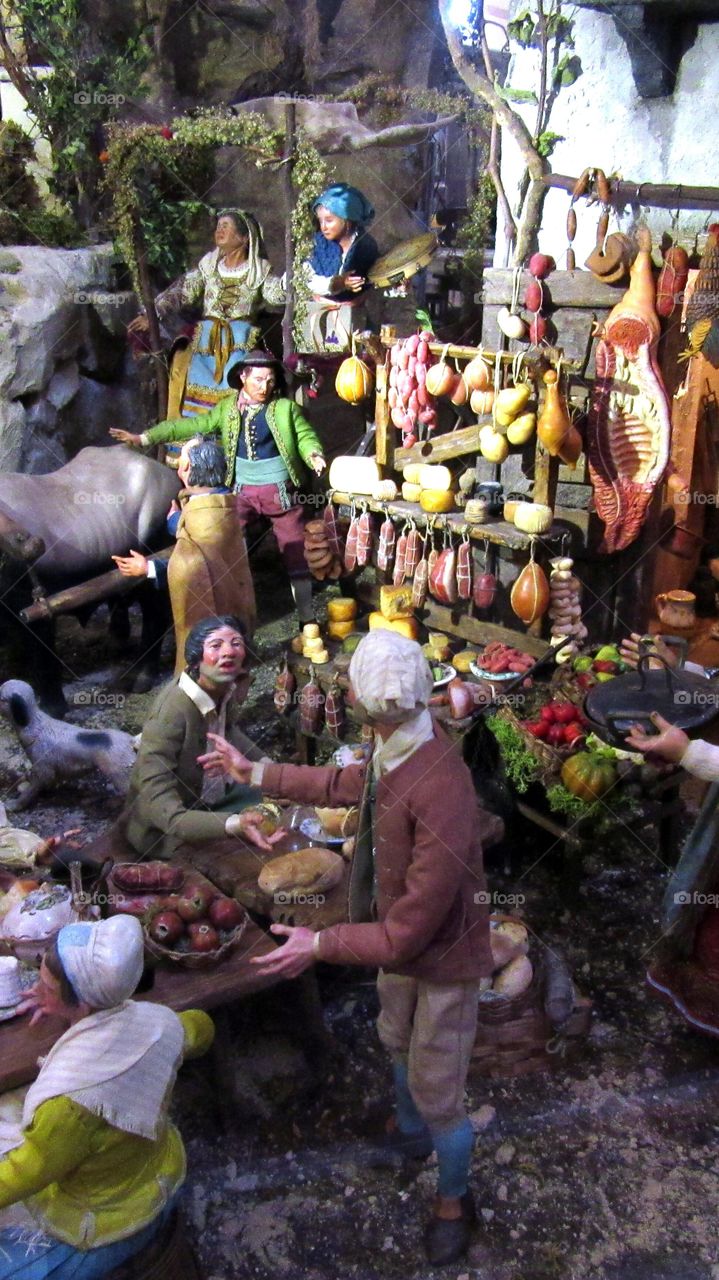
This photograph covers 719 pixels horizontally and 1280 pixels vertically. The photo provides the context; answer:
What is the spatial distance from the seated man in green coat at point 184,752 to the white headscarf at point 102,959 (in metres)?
1.56

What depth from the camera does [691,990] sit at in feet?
14.4

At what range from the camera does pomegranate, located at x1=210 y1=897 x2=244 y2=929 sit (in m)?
3.88

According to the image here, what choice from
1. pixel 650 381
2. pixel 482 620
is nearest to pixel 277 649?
pixel 482 620

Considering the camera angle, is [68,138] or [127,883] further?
[68,138]

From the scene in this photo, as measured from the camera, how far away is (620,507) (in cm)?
618

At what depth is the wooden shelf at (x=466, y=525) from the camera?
606 cm

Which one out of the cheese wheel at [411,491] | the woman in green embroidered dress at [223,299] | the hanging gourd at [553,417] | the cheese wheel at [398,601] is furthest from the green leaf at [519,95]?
the cheese wheel at [398,601]

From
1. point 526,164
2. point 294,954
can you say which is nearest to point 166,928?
point 294,954

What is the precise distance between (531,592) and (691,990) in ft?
8.08

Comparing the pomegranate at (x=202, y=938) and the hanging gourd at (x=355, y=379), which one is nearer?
the pomegranate at (x=202, y=938)

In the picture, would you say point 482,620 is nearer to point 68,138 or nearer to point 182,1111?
point 182,1111

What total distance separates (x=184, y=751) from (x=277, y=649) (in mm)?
3806

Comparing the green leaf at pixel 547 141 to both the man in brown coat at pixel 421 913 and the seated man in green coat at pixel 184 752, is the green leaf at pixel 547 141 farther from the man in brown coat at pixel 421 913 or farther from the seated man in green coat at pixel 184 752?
the man in brown coat at pixel 421 913

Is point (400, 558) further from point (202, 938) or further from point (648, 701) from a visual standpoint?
point (202, 938)
